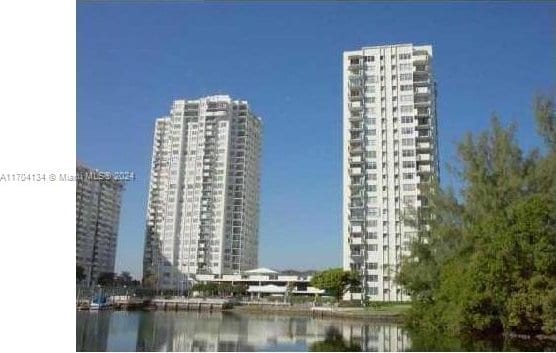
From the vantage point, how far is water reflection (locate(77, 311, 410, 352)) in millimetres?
5893

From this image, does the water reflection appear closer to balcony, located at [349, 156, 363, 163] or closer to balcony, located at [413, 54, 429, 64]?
balcony, located at [349, 156, 363, 163]

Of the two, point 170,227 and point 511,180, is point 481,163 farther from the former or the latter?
point 170,227

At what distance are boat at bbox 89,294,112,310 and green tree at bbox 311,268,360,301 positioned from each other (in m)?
4.12

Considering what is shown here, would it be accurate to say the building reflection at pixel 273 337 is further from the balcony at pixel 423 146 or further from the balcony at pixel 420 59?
the balcony at pixel 420 59

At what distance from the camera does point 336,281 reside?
37.5ft

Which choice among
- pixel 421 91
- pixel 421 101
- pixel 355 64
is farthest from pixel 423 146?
pixel 355 64

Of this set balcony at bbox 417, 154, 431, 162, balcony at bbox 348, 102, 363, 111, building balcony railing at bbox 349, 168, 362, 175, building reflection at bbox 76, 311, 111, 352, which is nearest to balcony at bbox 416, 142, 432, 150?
balcony at bbox 417, 154, 431, 162

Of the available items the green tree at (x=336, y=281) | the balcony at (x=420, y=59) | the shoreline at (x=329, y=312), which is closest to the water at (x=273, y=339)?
the shoreline at (x=329, y=312)

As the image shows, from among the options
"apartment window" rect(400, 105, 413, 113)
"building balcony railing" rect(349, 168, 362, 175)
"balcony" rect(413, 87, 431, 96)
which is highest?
"balcony" rect(413, 87, 431, 96)

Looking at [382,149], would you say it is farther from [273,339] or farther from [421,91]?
[273,339]

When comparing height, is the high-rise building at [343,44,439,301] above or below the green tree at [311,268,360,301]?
above
